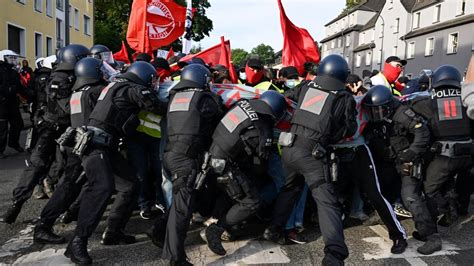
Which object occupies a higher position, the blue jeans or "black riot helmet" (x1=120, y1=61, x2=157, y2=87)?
"black riot helmet" (x1=120, y1=61, x2=157, y2=87)

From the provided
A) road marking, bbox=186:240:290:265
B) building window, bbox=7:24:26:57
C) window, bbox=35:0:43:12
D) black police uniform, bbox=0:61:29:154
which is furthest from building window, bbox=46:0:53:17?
road marking, bbox=186:240:290:265

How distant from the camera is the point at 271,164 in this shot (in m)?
5.04

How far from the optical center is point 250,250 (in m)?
4.54

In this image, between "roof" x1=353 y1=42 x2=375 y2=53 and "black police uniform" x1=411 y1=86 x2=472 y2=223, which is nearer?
"black police uniform" x1=411 y1=86 x2=472 y2=223

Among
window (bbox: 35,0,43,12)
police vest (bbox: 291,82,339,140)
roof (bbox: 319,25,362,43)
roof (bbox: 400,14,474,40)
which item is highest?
roof (bbox: 319,25,362,43)

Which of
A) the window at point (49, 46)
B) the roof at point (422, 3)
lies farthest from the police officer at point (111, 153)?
the roof at point (422, 3)

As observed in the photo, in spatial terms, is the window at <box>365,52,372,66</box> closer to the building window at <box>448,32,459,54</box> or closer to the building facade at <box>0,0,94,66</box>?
the building window at <box>448,32,459,54</box>

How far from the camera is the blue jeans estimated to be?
17.5 ft

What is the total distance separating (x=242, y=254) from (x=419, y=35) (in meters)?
39.6

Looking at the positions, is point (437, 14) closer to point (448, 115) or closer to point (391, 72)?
point (391, 72)

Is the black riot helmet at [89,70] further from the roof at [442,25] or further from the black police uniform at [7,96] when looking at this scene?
the roof at [442,25]

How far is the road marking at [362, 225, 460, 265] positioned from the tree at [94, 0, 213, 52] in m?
33.7

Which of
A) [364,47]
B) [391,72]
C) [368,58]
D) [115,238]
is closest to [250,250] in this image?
[115,238]

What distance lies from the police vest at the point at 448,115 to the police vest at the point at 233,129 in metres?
2.12
